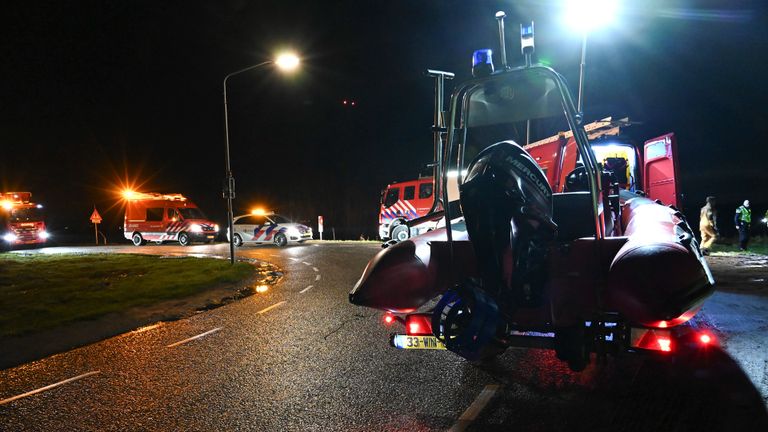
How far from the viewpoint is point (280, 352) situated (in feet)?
17.8

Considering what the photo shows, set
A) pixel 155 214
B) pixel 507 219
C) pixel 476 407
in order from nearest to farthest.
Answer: pixel 507 219
pixel 476 407
pixel 155 214

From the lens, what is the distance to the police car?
23.2 meters

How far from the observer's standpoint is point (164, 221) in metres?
26.0

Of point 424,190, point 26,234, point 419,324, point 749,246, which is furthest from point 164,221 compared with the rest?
point 749,246

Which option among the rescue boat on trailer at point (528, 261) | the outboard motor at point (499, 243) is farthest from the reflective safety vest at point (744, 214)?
the outboard motor at point (499, 243)

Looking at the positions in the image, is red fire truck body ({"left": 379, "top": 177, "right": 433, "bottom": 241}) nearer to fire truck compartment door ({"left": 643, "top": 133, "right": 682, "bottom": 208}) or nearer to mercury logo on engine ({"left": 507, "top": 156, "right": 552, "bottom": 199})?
fire truck compartment door ({"left": 643, "top": 133, "right": 682, "bottom": 208})

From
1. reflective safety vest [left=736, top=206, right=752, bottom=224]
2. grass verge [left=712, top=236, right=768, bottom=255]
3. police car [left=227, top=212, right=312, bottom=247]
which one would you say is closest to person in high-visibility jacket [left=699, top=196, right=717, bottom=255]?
reflective safety vest [left=736, top=206, right=752, bottom=224]

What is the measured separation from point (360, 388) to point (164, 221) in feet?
81.4

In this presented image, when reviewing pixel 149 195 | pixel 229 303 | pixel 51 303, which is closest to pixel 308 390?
pixel 229 303

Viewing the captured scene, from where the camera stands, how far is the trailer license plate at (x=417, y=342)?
387cm

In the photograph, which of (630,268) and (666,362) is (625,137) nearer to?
(666,362)

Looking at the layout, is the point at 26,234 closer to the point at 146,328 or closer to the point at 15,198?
the point at 15,198

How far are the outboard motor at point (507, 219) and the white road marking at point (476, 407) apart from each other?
862 millimetres

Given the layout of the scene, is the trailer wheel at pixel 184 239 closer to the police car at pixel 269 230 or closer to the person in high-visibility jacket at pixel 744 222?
the police car at pixel 269 230
